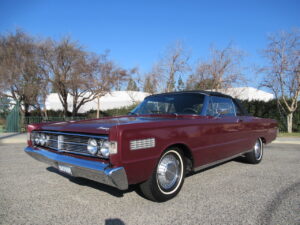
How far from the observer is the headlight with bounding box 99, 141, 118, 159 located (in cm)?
254

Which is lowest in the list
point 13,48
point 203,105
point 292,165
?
point 292,165

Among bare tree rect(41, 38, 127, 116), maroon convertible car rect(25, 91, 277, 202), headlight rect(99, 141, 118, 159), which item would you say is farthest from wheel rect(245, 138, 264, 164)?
bare tree rect(41, 38, 127, 116)

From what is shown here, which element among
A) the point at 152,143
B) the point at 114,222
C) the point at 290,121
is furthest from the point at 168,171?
the point at 290,121

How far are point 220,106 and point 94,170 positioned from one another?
9.63 feet

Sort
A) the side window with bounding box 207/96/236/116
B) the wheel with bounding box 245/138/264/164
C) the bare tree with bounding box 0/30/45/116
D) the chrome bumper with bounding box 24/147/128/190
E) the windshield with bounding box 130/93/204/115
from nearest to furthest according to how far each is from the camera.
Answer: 1. the chrome bumper with bounding box 24/147/128/190
2. the windshield with bounding box 130/93/204/115
3. the side window with bounding box 207/96/236/116
4. the wheel with bounding box 245/138/264/164
5. the bare tree with bounding box 0/30/45/116

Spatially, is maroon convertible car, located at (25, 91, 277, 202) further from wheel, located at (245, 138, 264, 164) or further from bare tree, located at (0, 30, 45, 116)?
bare tree, located at (0, 30, 45, 116)

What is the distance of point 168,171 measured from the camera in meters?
3.21

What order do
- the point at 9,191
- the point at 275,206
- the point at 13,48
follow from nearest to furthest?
1. the point at 275,206
2. the point at 9,191
3. the point at 13,48

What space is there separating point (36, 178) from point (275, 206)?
3955 mm

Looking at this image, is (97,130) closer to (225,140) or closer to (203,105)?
(203,105)

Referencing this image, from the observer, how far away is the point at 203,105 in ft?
13.5

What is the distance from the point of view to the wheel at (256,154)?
17.8 feet

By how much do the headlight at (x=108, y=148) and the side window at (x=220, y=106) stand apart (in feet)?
7.03

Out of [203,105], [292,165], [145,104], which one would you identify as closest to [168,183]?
[203,105]
